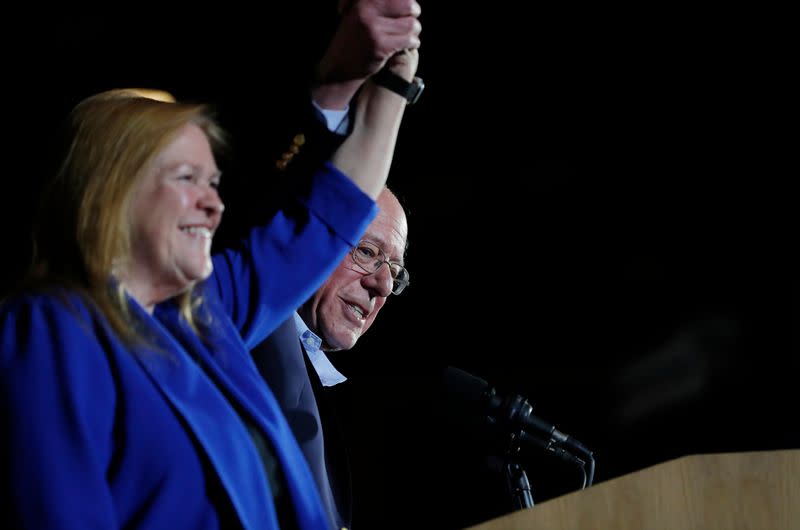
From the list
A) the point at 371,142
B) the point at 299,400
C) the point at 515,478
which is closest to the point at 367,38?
the point at 371,142

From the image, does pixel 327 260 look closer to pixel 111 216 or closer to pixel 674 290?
pixel 111 216

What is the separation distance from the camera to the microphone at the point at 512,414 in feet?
5.64

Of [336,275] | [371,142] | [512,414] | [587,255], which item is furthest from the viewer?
[587,255]

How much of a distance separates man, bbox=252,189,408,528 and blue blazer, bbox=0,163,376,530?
0.47 m

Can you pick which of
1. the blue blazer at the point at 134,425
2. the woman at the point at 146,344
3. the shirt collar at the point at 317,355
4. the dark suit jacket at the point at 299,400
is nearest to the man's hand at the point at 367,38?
the woman at the point at 146,344

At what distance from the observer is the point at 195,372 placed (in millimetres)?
1151

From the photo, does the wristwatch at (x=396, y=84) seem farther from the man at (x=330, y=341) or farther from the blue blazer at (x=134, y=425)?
the man at (x=330, y=341)

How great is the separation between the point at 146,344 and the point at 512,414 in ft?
2.67

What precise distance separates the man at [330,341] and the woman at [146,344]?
396 mm

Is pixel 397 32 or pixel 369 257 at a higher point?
pixel 397 32

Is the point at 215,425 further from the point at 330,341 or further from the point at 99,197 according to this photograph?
the point at 330,341

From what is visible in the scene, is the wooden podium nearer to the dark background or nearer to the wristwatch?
the wristwatch

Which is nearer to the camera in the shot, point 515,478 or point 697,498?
point 697,498

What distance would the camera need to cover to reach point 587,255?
2996 millimetres
